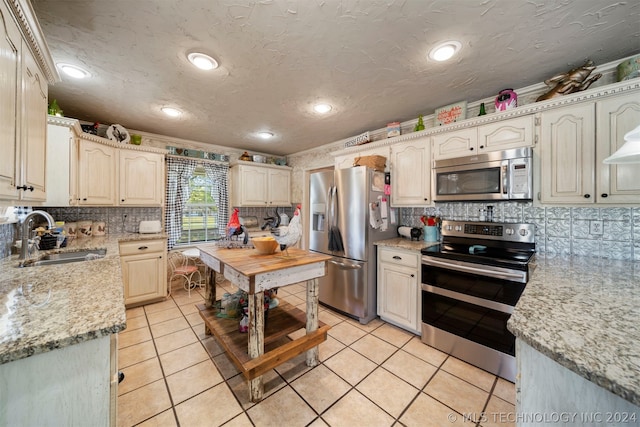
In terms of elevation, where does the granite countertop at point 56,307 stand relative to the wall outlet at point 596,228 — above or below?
below

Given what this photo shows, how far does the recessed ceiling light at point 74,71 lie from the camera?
5.98ft

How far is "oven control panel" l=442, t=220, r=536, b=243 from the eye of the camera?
6.78 ft

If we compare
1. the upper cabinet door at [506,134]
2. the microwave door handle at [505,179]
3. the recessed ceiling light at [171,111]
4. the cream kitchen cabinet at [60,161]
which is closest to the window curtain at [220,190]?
the recessed ceiling light at [171,111]

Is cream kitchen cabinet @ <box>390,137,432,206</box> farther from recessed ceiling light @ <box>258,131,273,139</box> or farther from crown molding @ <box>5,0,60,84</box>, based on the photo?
crown molding @ <box>5,0,60,84</box>

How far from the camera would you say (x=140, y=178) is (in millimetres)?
3154

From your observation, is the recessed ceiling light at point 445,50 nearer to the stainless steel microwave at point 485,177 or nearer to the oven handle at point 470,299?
the stainless steel microwave at point 485,177

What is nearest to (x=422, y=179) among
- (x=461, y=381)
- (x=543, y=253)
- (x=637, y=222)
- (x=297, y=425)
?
(x=543, y=253)

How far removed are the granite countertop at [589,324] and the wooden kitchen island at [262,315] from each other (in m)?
1.19

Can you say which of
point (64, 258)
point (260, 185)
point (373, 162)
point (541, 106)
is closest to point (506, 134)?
point (541, 106)

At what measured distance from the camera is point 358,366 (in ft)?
6.15

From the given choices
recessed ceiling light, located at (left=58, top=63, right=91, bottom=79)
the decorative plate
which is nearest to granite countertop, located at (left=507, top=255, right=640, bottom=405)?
recessed ceiling light, located at (left=58, top=63, right=91, bottom=79)

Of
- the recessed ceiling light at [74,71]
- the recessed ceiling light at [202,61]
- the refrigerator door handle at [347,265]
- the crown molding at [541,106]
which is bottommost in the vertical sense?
the refrigerator door handle at [347,265]

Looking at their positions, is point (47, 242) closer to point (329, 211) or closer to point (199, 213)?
point (199, 213)

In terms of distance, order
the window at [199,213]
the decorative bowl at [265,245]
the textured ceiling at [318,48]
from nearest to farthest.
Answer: the textured ceiling at [318,48] < the decorative bowl at [265,245] < the window at [199,213]
